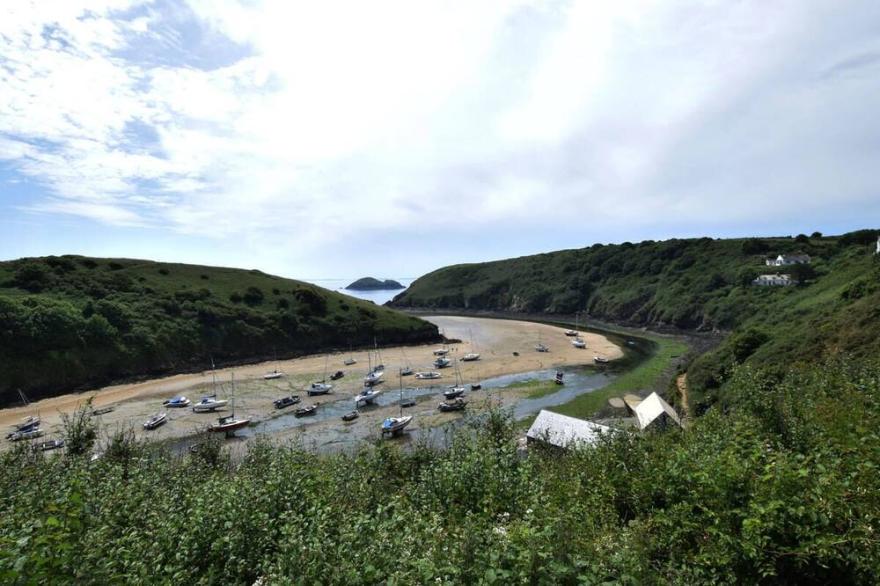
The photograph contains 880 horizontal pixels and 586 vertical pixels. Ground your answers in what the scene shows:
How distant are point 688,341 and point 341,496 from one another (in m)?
101

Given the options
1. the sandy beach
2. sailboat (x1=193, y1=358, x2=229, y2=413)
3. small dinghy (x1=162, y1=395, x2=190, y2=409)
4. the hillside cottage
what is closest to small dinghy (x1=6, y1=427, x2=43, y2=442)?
the sandy beach

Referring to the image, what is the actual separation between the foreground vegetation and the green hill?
16637mm

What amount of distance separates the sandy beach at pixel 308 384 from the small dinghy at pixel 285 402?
1062 millimetres

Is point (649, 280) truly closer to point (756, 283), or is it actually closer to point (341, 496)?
point (756, 283)

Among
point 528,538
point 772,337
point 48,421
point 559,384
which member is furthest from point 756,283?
point 48,421

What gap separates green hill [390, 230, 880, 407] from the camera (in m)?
42.1

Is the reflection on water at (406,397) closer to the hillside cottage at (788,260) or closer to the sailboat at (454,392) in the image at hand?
the sailboat at (454,392)

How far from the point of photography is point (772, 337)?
167ft

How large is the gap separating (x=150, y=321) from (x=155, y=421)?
38.9 m

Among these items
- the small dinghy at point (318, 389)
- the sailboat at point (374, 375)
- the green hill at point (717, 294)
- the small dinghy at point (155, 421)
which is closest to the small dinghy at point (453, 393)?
the sailboat at point (374, 375)

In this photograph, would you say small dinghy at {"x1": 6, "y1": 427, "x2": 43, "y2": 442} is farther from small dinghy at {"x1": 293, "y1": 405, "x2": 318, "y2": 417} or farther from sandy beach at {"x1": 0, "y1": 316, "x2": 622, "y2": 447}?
small dinghy at {"x1": 293, "y1": 405, "x2": 318, "y2": 417}

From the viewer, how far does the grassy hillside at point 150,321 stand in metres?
63.0

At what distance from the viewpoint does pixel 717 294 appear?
111 m

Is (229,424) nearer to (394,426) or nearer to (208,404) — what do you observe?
(208,404)
